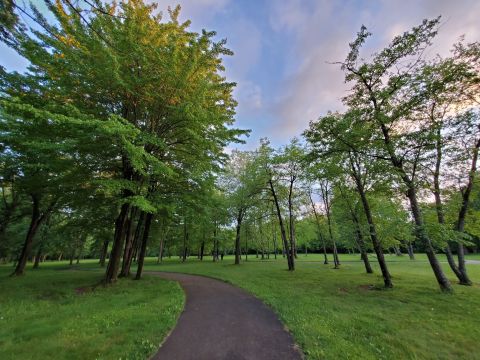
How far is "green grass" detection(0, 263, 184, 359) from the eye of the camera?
481cm

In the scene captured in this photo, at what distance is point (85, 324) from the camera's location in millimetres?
6266

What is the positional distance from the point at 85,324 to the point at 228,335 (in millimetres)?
3965

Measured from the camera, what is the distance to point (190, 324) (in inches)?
261

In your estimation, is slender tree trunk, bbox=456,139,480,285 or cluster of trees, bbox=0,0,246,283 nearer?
cluster of trees, bbox=0,0,246,283

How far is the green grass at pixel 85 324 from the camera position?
4812 mm

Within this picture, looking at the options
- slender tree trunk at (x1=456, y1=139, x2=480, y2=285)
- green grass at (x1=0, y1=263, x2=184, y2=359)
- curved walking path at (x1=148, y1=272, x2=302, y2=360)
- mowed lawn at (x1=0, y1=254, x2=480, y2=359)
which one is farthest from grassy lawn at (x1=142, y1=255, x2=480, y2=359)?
green grass at (x1=0, y1=263, x2=184, y2=359)

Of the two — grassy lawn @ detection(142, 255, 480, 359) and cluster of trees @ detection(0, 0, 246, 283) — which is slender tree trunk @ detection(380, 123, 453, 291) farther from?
cluster of trees @ detection(0, 0, 246, 283)

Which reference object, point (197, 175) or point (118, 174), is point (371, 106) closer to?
point (197, 175)

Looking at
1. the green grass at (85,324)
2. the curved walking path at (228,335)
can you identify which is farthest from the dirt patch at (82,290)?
the curved walking path at (228,335)

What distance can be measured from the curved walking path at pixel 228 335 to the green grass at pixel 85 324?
1.49ft

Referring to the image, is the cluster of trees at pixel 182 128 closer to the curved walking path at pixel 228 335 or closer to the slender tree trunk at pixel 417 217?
the slender tree trunk at pixel 417 217

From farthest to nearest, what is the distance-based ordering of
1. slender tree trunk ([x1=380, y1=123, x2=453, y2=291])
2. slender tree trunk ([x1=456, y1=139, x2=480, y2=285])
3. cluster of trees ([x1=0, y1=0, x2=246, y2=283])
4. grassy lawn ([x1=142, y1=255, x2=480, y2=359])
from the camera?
slender tree trunk ([x1=456, y1=139, x2=480, y2=285]) < slender tree trunk ([x1=380, y1=123, x2=453, y2=291]) < cluster of trees ([x1=0, y1=0, x2=246, y2=283]) < grassy lawn ([x1=142, y1=255, x2=480, y2=359])

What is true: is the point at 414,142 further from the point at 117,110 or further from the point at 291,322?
the point at 117,110

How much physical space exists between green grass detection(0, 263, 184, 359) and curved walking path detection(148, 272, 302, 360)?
454 mm
